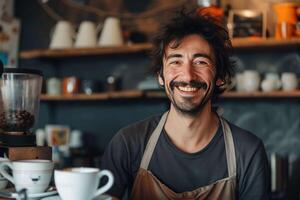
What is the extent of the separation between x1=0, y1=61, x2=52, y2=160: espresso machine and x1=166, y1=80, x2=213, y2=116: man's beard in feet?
1.63

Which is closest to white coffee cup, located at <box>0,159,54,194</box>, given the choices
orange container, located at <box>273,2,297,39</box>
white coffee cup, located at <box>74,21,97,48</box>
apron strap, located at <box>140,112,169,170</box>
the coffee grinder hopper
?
the coffee grinder hopper

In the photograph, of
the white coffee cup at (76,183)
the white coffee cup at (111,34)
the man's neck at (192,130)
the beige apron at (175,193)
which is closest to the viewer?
the white coffee cup at (76,183)

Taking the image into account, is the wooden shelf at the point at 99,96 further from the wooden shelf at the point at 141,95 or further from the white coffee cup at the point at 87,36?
the white coffee cup at the point at 87,36

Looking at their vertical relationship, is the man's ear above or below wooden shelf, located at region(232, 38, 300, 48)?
below

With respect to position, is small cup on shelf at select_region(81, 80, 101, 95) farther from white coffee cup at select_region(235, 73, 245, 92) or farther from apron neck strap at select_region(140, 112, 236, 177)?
apron neck strap at select_region(140, 112, 236, 177)

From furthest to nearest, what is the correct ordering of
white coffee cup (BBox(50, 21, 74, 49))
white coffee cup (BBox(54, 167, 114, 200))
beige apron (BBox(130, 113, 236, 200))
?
white coffee cup (BBox(50, 21, 74, 49)), beige apron (BBox(130, 113, 236, 200)), white coffee cup (BBox(54, 167, 114, 200))

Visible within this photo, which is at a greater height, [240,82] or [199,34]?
[199,34]

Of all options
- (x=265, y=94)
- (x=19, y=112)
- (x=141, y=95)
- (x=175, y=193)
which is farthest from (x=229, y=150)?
(x=141, y=95)

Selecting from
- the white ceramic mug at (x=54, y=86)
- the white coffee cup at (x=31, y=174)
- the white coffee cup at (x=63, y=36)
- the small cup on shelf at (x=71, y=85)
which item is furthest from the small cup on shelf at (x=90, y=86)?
the white coffee cup at (x=31, y=174)

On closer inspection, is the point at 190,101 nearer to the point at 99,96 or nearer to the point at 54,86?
the point at 99,96

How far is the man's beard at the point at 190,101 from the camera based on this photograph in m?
1.81

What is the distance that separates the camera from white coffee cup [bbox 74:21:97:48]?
A: 3.35 m

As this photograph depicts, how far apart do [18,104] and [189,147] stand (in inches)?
25.7

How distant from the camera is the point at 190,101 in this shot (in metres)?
1.81
